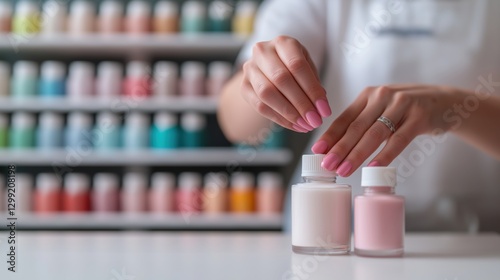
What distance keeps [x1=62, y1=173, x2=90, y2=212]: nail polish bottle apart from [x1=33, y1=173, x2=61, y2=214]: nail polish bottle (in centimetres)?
3

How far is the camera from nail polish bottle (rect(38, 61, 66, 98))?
6.83 ft

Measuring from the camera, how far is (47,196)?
2.05 metres

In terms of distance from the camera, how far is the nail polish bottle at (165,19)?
2113 millimetres

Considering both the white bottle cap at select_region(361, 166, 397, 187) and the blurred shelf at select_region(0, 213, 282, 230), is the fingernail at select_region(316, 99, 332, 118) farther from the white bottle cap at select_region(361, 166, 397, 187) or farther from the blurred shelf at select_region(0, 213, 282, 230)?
the blurred shelf at select_region(0, 213, 282, 230)

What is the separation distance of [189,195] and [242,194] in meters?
0.18

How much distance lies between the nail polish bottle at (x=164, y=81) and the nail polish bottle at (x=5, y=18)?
54 cm

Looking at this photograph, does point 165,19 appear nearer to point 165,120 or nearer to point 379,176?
point 165,120

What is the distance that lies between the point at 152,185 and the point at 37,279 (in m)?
1.50

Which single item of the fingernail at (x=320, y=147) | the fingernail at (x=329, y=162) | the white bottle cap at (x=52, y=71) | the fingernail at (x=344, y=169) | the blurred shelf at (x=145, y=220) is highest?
the white bottle cap at (x=52, y=71)

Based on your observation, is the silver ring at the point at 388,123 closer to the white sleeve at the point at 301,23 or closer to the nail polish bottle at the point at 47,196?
the white sleeve at the point at 301,23

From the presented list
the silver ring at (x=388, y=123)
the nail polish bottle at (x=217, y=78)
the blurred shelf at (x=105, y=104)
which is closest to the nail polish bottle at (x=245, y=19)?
the nail polish bottle at (x=217, y=78)

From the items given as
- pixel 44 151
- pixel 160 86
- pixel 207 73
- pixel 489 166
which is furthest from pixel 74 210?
pixel 489 166

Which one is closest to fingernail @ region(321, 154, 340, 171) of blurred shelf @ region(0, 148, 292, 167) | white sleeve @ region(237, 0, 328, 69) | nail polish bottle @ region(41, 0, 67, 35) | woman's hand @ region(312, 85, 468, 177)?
woman's hand @ region(312, 85, 468, 177)

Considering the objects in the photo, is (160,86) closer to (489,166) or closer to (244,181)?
(244,181)
